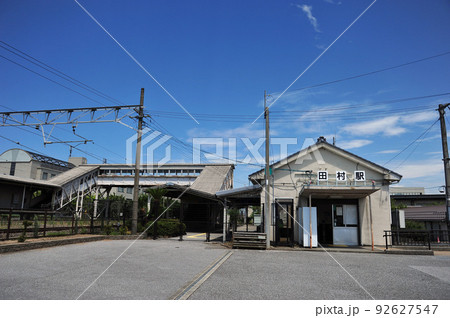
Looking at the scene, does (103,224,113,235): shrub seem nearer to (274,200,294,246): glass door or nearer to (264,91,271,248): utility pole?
(264,91,271,248): utility pole

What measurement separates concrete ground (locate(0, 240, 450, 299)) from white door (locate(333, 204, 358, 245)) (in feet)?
20.9

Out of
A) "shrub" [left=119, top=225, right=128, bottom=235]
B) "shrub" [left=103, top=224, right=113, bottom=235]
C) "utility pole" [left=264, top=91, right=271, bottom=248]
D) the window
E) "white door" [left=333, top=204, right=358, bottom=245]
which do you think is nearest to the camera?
"utility pole" [left=264, top=91, right=271, bottom=248]

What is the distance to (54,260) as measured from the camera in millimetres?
9766

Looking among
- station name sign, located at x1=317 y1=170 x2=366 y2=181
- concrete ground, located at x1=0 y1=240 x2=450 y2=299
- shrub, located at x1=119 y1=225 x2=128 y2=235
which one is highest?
station name sign, located at x1=317 y1=170 x2=366 y2=181

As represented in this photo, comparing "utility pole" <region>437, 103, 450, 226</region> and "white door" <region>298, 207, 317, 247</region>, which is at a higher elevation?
"utility pole" <region>437, 103, 450, 226</region>

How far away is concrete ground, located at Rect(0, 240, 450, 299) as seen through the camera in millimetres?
5965

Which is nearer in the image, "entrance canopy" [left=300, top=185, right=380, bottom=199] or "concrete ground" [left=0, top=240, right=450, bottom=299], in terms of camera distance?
"concrete ground" [left=0, top=240, right=450, bottom=299]

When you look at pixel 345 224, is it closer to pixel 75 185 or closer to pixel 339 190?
pixel 339 190

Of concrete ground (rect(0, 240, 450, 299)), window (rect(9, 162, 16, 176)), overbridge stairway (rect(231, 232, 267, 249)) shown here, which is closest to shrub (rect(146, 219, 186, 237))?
overbridge stairway (rect(231, 232, 267, 249))

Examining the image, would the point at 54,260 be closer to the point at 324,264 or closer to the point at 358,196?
the point at 324,264

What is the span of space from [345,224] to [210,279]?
39.8 feet
